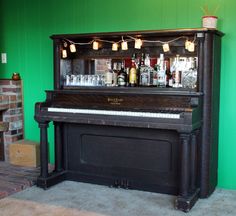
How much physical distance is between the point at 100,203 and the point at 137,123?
0.80m

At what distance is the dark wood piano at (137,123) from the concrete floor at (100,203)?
3.8 inches

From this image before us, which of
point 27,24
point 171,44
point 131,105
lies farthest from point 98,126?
point 27,24

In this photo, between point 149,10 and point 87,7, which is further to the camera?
point 87,7

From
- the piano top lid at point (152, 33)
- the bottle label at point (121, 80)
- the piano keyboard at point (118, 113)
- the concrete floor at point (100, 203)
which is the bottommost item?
the concrete floor at point (100, 203)

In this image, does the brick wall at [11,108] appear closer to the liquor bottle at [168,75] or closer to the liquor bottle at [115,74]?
the liquor bottle at [115,74]

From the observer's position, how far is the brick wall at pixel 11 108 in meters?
4.82

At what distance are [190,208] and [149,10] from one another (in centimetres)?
201

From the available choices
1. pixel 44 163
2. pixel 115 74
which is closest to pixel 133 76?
pixel 115 74

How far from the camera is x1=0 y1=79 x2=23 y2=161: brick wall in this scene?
4816 mm

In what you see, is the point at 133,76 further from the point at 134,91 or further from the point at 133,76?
the point at 134,91

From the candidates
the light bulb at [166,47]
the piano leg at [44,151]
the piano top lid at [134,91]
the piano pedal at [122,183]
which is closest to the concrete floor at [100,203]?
the piano pedal at [122,183]

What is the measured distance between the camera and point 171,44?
3.87 meters

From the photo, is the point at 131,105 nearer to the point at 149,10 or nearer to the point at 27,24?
the point at 149,10

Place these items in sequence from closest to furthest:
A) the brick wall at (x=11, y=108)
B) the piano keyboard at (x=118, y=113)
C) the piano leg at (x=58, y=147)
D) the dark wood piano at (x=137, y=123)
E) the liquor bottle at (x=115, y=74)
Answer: the piano keyboard at (x=118, y=113), the dark wood piano at (x=137, y=123), the liquor bottle at (x=115, y=74), the piano leg at (x=58, y=147), the brick wall at (x=11, y=108)
